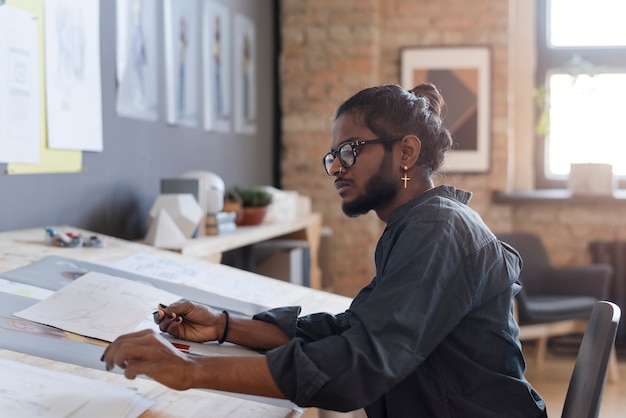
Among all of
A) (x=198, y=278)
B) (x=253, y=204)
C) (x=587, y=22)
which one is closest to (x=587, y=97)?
(x=587, y=22)

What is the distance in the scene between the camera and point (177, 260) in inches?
96.6

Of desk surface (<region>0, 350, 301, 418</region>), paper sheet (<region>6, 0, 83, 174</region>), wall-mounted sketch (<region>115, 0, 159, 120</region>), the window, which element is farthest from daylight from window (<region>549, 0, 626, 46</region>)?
desk surface (<region>0, 350, 301, 418</region>)

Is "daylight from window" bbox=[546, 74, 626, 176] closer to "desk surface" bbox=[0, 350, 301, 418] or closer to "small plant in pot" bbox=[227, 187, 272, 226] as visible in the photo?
"small plant in pot" bbox=[227, 187, 272, 226]

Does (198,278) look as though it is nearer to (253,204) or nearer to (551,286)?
(253,204)

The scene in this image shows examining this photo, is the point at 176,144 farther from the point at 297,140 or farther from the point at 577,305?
the point at 577,305

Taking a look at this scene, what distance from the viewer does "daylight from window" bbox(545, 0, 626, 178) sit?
5.39m

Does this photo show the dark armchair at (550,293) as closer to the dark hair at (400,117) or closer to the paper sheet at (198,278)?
the paper sheet at (198,278)

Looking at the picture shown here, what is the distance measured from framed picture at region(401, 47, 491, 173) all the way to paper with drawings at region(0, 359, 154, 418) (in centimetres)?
412

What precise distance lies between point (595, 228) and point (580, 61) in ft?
3.62

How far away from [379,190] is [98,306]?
62 centimetres

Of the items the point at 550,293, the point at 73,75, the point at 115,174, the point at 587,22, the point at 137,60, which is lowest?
the point at 550,293

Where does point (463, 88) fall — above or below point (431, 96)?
above

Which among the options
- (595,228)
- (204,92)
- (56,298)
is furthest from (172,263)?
(595,228)

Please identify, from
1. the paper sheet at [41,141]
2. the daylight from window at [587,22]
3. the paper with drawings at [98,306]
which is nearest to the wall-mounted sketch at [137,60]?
the paper sheet at [41,141]
